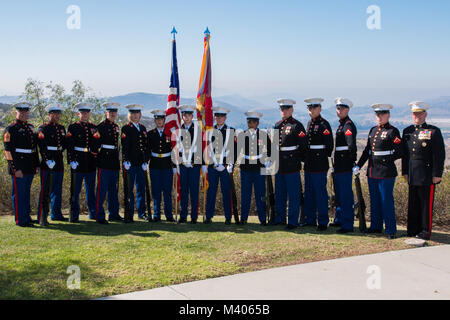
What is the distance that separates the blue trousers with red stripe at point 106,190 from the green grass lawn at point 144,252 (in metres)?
0.29

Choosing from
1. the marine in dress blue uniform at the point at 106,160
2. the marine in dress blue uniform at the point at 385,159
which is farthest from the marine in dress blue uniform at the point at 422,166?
the marine in dress blue uniform at the point at 106,160

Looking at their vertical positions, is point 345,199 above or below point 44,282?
above

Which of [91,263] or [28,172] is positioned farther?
[28,172]

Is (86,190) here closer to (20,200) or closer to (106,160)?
(106,160)

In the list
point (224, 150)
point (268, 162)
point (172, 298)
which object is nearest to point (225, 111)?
point (224, 150)

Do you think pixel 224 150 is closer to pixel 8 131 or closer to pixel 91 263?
pixel 91 263

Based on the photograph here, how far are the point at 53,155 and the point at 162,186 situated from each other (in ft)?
6.42

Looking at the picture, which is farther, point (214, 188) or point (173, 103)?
point (173, 103)

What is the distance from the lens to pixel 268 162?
24.0ft

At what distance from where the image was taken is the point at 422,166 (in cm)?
647

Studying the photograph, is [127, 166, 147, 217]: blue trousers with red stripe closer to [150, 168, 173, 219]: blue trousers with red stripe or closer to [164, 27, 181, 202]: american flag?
[150, 168, 173, 219]: blue trousers with red stripe

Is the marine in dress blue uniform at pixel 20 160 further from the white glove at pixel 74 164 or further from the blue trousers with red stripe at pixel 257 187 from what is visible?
the blue trousers with red stripe at pixel 257 187

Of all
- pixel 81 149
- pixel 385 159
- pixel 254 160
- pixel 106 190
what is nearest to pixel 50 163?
pixel 81 149
